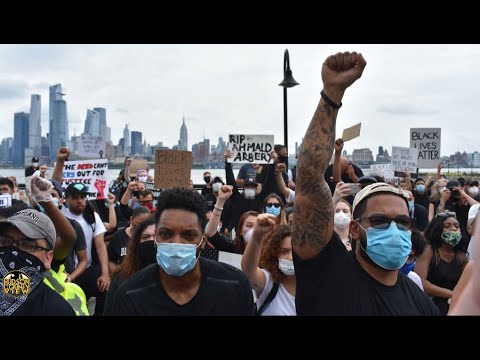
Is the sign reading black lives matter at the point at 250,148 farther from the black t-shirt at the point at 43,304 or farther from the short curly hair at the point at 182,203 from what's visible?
the black t-shirt at the point at 43,304

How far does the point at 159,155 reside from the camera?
691cm

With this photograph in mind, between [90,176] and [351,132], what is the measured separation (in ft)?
14.0

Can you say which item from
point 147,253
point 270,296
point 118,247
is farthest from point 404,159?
point 147,253

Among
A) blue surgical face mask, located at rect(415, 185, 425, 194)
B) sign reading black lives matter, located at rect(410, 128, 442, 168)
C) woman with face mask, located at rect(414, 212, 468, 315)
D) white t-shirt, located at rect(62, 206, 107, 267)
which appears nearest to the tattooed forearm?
woman with face mask, located at rect(414, 212, 468, 315)

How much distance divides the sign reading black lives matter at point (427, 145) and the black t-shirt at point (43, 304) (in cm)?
1027

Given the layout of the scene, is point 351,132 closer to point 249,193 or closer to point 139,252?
point 249,193

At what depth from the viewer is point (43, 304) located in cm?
273

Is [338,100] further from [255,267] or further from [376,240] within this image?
[255,267]

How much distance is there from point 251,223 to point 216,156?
32.3 ft

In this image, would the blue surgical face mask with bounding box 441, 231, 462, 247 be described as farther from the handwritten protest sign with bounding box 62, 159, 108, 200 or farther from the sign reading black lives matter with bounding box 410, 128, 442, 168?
the sign reading black lives matter with bounding box 410, 128, 442, 168

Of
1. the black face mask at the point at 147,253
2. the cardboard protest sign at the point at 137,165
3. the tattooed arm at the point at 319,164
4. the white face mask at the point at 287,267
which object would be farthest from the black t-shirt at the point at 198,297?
the cardboard protest sign at the point at 137,165

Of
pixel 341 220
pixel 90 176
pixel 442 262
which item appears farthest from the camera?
pixel 90 176

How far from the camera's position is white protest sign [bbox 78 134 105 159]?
1033 cm

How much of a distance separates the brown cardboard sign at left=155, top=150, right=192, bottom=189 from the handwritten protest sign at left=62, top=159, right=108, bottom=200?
5.63 feet
